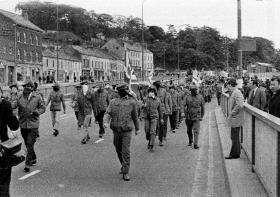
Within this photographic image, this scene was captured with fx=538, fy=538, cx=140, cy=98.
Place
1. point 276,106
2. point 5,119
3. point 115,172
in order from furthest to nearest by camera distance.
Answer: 1. point 115,172
2. point 276,106
3. point 5,119

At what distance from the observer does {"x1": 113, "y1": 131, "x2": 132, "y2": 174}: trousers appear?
382 inches

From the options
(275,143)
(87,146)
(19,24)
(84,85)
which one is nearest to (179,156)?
(87,146)

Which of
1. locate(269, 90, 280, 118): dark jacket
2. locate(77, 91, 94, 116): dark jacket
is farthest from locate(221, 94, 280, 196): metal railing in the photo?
locate(77, 91, 94, 116): dark jacket

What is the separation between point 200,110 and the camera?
582 inches

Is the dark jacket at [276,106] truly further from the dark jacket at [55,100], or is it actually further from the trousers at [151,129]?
the dark jacket at [55,100]

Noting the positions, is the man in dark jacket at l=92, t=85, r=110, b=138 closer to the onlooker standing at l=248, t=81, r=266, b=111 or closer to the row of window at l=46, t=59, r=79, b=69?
the onlooker standing at l=248, t=81, r=266, b=111

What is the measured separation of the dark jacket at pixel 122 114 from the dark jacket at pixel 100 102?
6.63 m

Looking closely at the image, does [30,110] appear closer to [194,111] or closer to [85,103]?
[85,103]

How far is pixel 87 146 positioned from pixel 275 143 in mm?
8663

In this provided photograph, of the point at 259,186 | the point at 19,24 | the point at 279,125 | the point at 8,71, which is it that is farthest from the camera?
the point at 19,24

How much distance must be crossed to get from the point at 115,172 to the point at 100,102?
22.7 feet

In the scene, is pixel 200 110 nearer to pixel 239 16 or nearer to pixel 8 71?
pixel 239 16

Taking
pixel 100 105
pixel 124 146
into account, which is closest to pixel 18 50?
pixel 100 105

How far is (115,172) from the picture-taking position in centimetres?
1043
